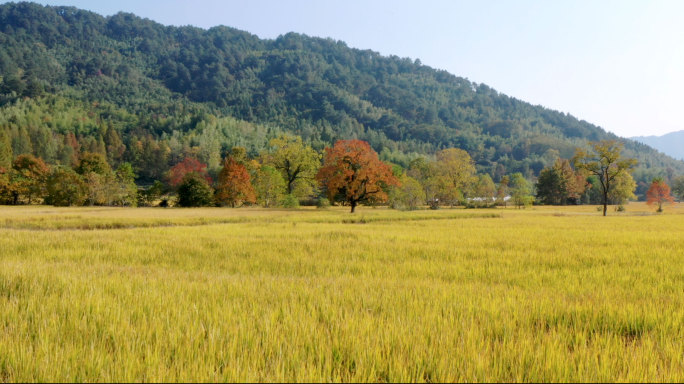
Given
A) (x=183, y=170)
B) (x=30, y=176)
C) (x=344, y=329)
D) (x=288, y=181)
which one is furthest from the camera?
(x=183, y=170)

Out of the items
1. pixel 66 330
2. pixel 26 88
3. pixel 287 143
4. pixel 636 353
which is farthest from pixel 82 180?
pixel 26 88

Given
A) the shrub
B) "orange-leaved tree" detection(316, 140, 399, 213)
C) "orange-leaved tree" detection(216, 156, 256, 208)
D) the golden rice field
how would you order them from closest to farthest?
the golden rice field
"orange-leaved tree" detection(316, 140, 399, 213)
"orange-leaved tree" detection(216, 156, 256, 208)
the shrub

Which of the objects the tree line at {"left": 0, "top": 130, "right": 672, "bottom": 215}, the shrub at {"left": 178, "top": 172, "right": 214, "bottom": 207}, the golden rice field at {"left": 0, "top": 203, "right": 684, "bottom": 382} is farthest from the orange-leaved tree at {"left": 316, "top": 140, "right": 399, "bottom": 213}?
the golden rice field at {"left": 0, "top": 203, "right": 684, "bottom": 382}

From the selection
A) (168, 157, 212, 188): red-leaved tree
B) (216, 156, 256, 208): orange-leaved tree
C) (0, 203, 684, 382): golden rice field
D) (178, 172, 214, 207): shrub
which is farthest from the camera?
(168, 157, 212, 188): red-leaved tree

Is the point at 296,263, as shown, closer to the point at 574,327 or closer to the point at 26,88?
the point at 574,327

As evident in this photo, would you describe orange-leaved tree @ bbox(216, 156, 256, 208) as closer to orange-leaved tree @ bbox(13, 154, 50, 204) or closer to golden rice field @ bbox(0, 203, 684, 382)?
orange-leaved tree @ bbox(13, 154, 50, 204)

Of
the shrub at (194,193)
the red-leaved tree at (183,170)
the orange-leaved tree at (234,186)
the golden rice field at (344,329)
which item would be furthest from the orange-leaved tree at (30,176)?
the golden rice field at (344,329)

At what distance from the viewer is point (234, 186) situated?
5897 centimetres

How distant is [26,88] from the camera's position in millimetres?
198750

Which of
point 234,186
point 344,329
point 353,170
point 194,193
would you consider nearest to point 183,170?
point 194,193

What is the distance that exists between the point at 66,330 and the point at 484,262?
869cm

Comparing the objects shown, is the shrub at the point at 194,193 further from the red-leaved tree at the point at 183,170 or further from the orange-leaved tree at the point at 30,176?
the red-leaved tree at the point at 183,170

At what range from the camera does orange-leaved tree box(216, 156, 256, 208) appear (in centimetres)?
5894

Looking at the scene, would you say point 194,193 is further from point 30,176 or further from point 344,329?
point 344,329
